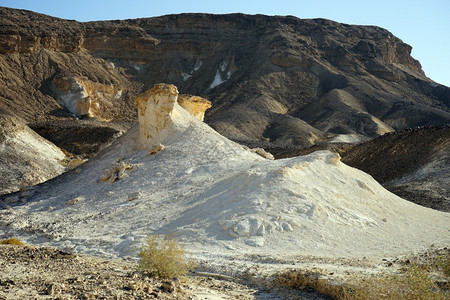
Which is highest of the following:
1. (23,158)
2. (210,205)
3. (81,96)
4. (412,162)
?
(81,96)

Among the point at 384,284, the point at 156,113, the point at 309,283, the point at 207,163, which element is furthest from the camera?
the point at 156,113

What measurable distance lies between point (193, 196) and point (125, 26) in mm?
73933

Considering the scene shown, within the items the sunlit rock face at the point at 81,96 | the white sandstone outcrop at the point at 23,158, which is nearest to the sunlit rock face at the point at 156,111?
the white sandstone outcrop at the point at 23,158

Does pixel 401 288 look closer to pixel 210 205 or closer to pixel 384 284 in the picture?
pixel 384 284

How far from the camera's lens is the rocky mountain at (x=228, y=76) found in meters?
62.9

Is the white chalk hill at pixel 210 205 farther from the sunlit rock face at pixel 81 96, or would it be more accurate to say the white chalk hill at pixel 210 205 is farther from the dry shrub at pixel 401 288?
the sunlit rock face at pixel 81 96

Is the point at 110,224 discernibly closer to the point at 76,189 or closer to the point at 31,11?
the point at 76,189

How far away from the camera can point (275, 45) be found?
85625 millimetres

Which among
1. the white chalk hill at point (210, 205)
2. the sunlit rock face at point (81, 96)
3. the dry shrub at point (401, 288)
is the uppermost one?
the sunlit rock face at point (81, 96)

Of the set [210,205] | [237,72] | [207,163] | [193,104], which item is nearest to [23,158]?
[193,104]

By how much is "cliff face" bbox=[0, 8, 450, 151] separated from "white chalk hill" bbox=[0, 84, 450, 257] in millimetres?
32641

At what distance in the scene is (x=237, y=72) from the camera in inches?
3319

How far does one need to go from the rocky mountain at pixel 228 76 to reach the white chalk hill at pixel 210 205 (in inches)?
1104

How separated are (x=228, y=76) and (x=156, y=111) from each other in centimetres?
6434
